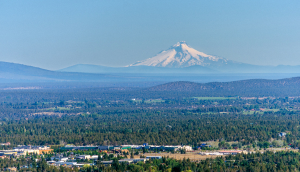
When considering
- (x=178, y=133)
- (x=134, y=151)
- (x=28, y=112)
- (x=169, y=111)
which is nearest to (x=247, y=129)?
(x=178, y=133)

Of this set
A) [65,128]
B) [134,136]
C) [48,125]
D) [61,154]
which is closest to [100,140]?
[134,136]

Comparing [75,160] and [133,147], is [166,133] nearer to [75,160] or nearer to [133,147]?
[133,147]

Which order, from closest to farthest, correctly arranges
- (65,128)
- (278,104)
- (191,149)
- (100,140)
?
1. (191,149)
2. (100,140)
3. (65,128)
4. (278,104)

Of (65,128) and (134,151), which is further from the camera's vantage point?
(65,128)

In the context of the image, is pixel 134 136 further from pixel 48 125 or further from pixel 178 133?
pixel 48 125

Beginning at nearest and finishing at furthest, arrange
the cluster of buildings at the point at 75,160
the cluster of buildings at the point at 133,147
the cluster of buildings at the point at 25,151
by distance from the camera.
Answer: the cluster of buildings at the point at 75,160, the cluster of buildings at the point at 25,151, the cluster of buildings at the point at 133,147

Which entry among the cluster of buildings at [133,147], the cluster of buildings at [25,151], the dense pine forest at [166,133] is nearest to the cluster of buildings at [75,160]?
the dense pine forest at [166,133]

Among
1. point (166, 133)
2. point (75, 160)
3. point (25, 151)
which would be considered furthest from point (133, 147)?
point (25, 151)

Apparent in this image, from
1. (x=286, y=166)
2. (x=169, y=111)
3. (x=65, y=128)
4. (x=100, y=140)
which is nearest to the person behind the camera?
(x=286, y=166)

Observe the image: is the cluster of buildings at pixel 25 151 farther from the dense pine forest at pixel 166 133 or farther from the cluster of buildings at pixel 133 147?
the dense pine forest at pixel 166 133
